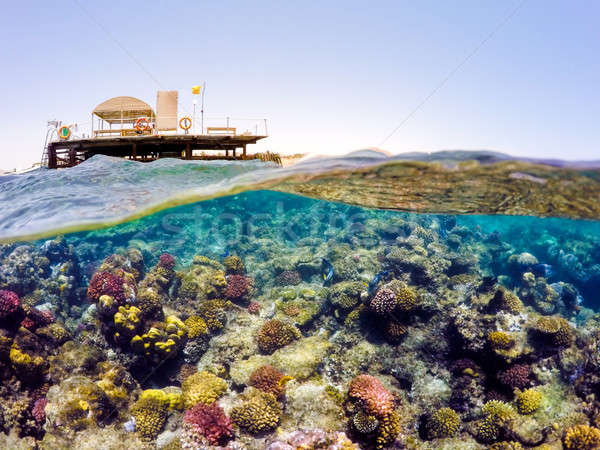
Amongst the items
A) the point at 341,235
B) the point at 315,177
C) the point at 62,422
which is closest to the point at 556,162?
the point at 315,177

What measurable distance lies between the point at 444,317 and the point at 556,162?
541 cm

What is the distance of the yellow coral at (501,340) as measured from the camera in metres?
8.38

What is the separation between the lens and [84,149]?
1544 centimetres

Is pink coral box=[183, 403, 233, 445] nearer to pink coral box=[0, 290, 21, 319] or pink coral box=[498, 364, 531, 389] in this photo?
pink coral box=[0, 290, 21, 319]

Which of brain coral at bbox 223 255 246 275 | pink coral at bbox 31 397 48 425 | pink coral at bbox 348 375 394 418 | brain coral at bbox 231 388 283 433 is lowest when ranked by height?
pink coral at bbox 31 397 48 425

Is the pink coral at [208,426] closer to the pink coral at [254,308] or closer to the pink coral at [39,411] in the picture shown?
the pink coral at [39,411]

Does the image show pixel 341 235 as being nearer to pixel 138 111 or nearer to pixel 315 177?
pixel 315 177

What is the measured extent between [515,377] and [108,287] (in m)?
12.0

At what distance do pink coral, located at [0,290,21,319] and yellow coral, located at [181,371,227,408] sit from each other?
18.1 feet

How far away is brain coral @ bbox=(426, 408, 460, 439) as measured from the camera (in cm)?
745

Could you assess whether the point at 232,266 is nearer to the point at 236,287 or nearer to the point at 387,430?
the point at 236,287

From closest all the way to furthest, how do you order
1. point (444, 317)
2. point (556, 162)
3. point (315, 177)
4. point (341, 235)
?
point (556, 162) < point (444, 317) < point (315, 177) < point (341, 235)

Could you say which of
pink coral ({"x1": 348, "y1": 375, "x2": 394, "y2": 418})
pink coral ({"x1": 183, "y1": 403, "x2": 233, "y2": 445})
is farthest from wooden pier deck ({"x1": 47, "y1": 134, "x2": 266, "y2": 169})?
pink coral ({"x1": 348, "y1": 375, "x2": 394, "y2": 418})

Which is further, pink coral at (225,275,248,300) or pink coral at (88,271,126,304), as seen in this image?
pink coral at (225,275,248,300)
